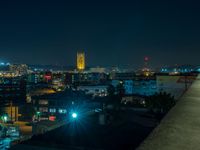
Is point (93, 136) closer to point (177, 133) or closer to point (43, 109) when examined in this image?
point (177, 133)

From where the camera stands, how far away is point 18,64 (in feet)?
498

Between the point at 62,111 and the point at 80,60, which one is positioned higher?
the point at 80,60

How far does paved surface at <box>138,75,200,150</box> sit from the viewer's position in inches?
43.8

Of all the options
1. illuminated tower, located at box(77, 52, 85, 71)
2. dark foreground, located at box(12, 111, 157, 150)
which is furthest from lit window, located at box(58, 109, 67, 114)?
illuminated tower, located at box(77, 52, 85, 71)

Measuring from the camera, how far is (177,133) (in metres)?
1.27

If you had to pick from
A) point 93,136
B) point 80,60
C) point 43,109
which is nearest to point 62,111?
point 43,109

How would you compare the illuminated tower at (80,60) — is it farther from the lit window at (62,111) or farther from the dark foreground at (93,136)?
the dark foreground at (93,136)

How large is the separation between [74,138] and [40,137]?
2.94ft

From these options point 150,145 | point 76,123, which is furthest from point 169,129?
point 76,123

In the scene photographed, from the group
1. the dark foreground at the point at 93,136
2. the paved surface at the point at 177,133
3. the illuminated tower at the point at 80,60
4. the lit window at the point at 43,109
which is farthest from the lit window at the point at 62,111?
the illuminated tower at the point at 80,60

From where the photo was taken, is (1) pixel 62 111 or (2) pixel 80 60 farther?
(2) pixel 80 60

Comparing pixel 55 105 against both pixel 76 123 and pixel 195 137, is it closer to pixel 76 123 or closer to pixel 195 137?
pixel 76 123

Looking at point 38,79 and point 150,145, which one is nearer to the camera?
point 150,145

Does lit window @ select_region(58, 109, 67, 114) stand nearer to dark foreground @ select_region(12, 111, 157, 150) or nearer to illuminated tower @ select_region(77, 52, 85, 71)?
dark foreground @ select_region(12, 111, 157, 150)
